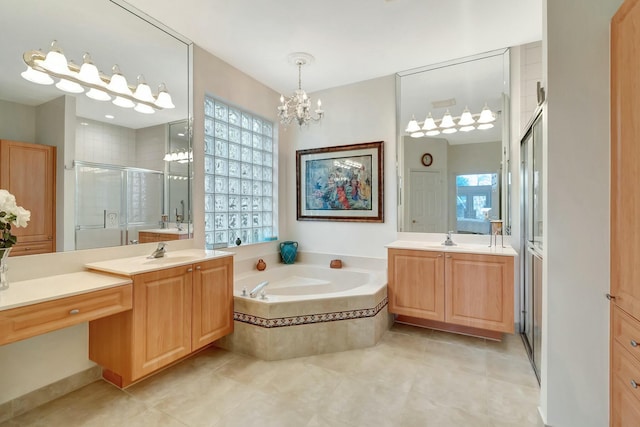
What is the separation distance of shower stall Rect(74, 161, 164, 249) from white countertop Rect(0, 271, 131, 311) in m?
0.28

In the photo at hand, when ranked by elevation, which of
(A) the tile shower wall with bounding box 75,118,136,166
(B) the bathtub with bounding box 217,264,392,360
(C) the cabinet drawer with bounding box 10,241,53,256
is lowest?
(B) the bathtub with bounding box 217,264,392,360

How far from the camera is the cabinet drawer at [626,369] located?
1171 mm

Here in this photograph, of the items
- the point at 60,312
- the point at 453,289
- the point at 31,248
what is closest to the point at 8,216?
the point at 31,248

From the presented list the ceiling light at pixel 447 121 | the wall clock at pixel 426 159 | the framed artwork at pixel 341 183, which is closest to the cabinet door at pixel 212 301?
the framed artwork at pixel 341 183

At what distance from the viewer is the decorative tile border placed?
2.42 m

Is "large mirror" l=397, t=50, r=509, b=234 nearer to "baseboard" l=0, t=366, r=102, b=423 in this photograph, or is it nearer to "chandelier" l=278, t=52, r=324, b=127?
"chandelier" l=278, t=52, r=324, b=127

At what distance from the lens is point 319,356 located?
2.48 m

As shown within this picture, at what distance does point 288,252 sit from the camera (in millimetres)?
3930

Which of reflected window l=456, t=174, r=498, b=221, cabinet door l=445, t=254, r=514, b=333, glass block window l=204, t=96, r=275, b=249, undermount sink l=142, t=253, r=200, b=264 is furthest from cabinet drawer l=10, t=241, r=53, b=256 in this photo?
reflected window l=456, t=174, r=498, b=221

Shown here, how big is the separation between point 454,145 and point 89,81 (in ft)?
11.0

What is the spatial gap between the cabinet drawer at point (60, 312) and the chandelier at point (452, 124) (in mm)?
3193

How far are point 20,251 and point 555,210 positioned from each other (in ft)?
10.2

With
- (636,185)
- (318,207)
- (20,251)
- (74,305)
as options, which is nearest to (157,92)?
(20,251)

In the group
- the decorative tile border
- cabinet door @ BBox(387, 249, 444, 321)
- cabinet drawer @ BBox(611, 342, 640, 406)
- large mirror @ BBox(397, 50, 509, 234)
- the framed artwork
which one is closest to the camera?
cabinet drawer @ BBox(611, 342, 640, 406)
